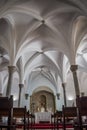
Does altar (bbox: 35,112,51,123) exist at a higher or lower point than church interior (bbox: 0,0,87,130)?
lower

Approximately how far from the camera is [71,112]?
8.20 meters

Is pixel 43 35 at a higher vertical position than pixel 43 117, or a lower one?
higher

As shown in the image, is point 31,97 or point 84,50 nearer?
point 84,50

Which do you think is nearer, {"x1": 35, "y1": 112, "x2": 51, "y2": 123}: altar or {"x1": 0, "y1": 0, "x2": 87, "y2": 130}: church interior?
{"x1": 0, "y1": 0, "x2": 87, "y2": 130}: church interior

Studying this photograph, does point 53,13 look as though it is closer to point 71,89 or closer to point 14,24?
point 14,24

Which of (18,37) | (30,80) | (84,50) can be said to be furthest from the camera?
(30,80)

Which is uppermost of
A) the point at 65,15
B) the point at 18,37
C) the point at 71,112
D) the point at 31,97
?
the point at 65,15

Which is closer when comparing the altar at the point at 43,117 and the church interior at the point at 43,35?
the church interior at the point at 43,35

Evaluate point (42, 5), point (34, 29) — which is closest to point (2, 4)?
point (42, 5)

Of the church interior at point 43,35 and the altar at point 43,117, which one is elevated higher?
the church interior at point 43,35

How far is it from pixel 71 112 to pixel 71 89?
15.5m

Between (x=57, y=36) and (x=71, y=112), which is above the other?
(x=57, y=36)

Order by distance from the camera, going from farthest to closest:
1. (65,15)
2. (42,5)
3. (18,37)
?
(18,37)
(65,15)
(42,5)

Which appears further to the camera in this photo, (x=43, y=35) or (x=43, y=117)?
(x=43, y=117)
